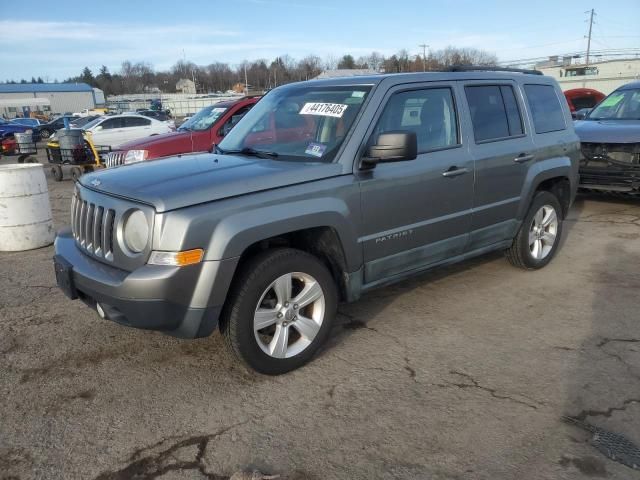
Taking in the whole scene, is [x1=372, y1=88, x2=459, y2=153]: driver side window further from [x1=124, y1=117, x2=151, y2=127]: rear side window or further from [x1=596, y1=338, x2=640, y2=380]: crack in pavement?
[x1=124, y1=117, x2=151, y2=127]: rear side window

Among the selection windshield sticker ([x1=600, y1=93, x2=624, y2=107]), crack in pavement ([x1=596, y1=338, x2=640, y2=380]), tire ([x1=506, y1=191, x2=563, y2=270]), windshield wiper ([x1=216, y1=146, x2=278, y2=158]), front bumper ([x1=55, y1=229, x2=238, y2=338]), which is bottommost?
crack in pavement ([x1=596, y1=338, x2=640, y2=380])

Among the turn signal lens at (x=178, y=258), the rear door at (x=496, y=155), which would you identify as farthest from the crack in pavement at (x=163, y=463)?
the rear door at (x=496, y=155)

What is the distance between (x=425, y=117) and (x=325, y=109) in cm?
83

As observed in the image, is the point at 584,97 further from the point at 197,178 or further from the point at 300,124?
the point at 197,178

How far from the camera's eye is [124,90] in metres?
126

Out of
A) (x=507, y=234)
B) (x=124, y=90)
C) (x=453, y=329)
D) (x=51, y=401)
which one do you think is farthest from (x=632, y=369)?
(x=124, y=90)

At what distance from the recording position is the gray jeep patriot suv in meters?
2.91

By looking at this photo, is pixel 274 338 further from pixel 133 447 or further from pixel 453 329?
pixel 453 329

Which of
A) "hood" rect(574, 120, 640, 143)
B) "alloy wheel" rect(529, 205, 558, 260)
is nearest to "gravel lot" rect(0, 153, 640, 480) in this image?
"alloy wheel" rect(529, 205, 558, 260)

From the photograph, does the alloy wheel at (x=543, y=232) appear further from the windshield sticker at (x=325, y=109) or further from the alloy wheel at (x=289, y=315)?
the alloy wheel at (x=289, y=315)

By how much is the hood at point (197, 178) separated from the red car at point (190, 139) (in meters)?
5.41

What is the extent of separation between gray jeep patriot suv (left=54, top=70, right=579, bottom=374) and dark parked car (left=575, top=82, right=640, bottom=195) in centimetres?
353

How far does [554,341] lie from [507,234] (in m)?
1.32

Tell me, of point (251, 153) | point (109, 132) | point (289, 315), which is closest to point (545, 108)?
point (251, 153)
